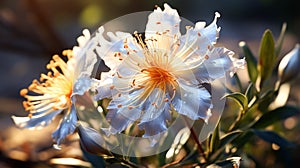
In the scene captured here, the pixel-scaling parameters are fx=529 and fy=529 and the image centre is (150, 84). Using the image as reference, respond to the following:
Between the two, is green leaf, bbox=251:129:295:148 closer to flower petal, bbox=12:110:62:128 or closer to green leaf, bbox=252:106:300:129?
green leaf, bbox=252:106:300:129

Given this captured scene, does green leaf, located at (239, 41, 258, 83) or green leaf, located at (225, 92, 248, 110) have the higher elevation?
green leaf, located at (239, 41, 258, 83)

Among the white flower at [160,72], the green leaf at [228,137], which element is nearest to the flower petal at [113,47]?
the white flower at [160,72]

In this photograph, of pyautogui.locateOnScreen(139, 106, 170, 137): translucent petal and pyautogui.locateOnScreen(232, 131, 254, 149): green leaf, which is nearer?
pyautogui.locateOnScreen(139, 106, 170, 137): translucent petal

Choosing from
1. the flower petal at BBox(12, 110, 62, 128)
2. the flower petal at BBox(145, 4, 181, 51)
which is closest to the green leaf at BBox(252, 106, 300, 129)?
the flower petal at BBox(145, 4, 181, 51)

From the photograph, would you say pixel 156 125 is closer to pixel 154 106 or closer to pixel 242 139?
pixel 154 106

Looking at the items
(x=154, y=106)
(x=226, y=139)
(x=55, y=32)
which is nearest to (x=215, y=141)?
(x=226, y=139)

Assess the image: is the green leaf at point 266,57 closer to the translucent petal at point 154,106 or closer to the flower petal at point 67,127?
the translucent petal at point 154,106

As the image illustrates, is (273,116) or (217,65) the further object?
(273,116)
